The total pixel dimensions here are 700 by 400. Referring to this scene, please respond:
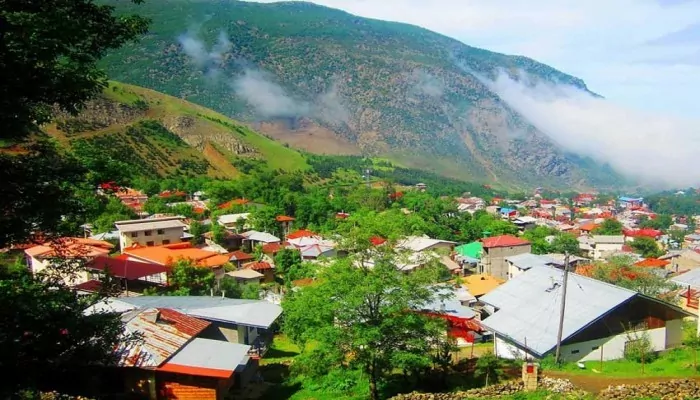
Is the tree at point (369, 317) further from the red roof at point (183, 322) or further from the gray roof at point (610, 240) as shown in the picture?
the gray roof at point (610, 240)

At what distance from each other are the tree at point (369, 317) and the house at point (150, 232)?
33053 mm

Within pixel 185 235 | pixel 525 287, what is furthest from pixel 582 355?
pixel 185 235

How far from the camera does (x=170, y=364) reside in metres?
15.4

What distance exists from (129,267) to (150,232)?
614 inches

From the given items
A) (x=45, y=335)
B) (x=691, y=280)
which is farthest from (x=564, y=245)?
(x=45, y=335)

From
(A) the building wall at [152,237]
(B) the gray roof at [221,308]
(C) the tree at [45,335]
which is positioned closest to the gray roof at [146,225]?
(A) the building wall at [152,237]

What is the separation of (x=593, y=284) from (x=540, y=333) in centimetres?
381

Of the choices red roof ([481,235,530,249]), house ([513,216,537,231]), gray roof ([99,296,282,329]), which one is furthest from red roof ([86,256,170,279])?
house ([513,216,537,231])

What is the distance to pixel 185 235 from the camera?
5153 cm

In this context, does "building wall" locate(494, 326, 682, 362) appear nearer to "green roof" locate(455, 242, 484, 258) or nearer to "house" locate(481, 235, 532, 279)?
"house" locate(481, 235, 532, 279)

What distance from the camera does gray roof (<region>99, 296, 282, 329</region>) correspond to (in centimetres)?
2180

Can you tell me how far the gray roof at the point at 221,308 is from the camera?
21.8 m

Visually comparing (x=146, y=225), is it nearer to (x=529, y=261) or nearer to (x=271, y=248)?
(x=271, y=248)

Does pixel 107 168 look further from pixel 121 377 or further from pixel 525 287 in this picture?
pixel 525 287
